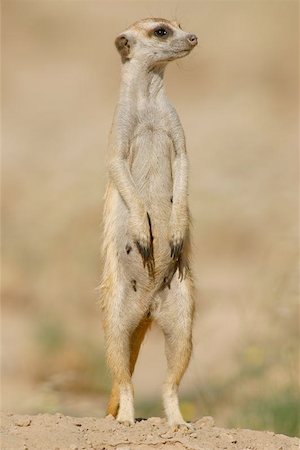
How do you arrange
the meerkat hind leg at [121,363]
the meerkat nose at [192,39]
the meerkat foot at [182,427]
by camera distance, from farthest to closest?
the meerkat nose at [192,39], the meerkat hind leg at [121,363], the meerkat foot at [182,427]

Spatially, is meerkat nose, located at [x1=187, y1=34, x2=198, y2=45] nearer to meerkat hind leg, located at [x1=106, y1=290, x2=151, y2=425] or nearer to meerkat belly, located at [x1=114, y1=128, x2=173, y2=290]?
meerkat belly, located at [x1=114, y1=128, x2=173, y2=290]

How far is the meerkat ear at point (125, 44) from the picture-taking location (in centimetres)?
569

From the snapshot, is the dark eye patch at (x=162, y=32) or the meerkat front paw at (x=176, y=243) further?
the dark eye patch at (x=162, y=32)

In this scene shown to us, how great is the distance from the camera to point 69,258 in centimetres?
1240

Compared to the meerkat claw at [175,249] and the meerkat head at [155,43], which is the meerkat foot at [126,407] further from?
the meerkat head at [155,43]

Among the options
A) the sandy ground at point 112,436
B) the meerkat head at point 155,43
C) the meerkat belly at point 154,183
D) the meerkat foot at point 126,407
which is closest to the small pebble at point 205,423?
the sandy ground at point 112,436

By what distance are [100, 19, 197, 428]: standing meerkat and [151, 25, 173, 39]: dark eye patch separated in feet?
0.06

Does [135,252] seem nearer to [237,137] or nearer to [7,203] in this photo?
[7,203]

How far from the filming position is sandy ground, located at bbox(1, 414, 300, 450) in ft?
15.4

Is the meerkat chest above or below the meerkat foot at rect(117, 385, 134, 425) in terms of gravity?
above

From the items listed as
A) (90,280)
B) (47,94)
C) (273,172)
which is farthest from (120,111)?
(47,94)

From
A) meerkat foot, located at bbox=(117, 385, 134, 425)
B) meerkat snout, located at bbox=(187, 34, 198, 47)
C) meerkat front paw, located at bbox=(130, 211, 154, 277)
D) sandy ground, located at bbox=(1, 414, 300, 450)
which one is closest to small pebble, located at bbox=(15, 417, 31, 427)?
sandy ground, located at bbox=(1, 414, 300, 450)

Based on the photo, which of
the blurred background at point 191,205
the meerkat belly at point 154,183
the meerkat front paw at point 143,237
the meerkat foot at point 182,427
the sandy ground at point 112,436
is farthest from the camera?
the blurred background at point 191,205

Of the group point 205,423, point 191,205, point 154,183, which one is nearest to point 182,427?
point 205,423
